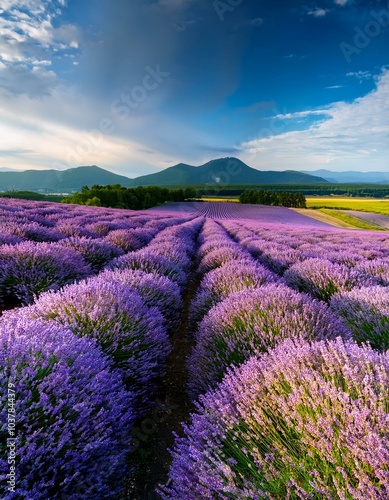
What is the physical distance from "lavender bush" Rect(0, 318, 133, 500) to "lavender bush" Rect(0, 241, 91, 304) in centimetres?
240

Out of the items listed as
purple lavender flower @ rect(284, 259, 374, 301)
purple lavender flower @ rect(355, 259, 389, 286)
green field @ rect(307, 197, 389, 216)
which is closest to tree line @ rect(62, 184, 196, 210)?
green field @ rect(307, 197, 389, 216)

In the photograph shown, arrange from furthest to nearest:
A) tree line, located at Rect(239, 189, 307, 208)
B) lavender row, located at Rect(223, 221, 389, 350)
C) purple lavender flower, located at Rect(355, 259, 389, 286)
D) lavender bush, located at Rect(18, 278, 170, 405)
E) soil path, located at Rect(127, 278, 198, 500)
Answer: tree line, located at Rect(239, 189, 307, 208) → purple lavender flower, located at Rect(355, 259, 389, 286) → lavender row, located at Rect(223, 221, 389, 350) → lavender bush, located at Rect(18, 278, 170, 405) → soil path, located at Rect(127, 278, 198, 500)

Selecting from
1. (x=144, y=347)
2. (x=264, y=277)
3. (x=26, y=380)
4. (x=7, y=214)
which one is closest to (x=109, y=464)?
(x=26, y=380)

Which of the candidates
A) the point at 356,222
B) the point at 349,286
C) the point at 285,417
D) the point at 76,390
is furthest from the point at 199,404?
the point at 356,222

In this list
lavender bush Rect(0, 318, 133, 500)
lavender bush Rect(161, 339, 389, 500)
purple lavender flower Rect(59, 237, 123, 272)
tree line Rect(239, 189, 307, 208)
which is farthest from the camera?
tree line Rect(239, 189, 307, 208)

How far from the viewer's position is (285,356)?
163 centimetres

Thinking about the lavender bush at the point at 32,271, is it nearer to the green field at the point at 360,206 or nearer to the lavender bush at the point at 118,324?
the lavender bush at the point at 118,324

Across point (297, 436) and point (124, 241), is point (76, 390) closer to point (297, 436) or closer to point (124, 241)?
point (297, 436)

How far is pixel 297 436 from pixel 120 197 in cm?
5917

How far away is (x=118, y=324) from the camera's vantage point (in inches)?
86.4

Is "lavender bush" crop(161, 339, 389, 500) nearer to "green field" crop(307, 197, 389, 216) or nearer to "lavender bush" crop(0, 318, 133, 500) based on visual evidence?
"lavender bush" crop(0, 318, 133, 500)

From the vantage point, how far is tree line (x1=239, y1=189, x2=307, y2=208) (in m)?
68.4

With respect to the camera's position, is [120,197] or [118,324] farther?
[120,197]

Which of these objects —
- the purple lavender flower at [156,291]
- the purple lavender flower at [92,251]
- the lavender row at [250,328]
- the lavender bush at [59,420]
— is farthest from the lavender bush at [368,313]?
the purple lavender flower at [92,251]
